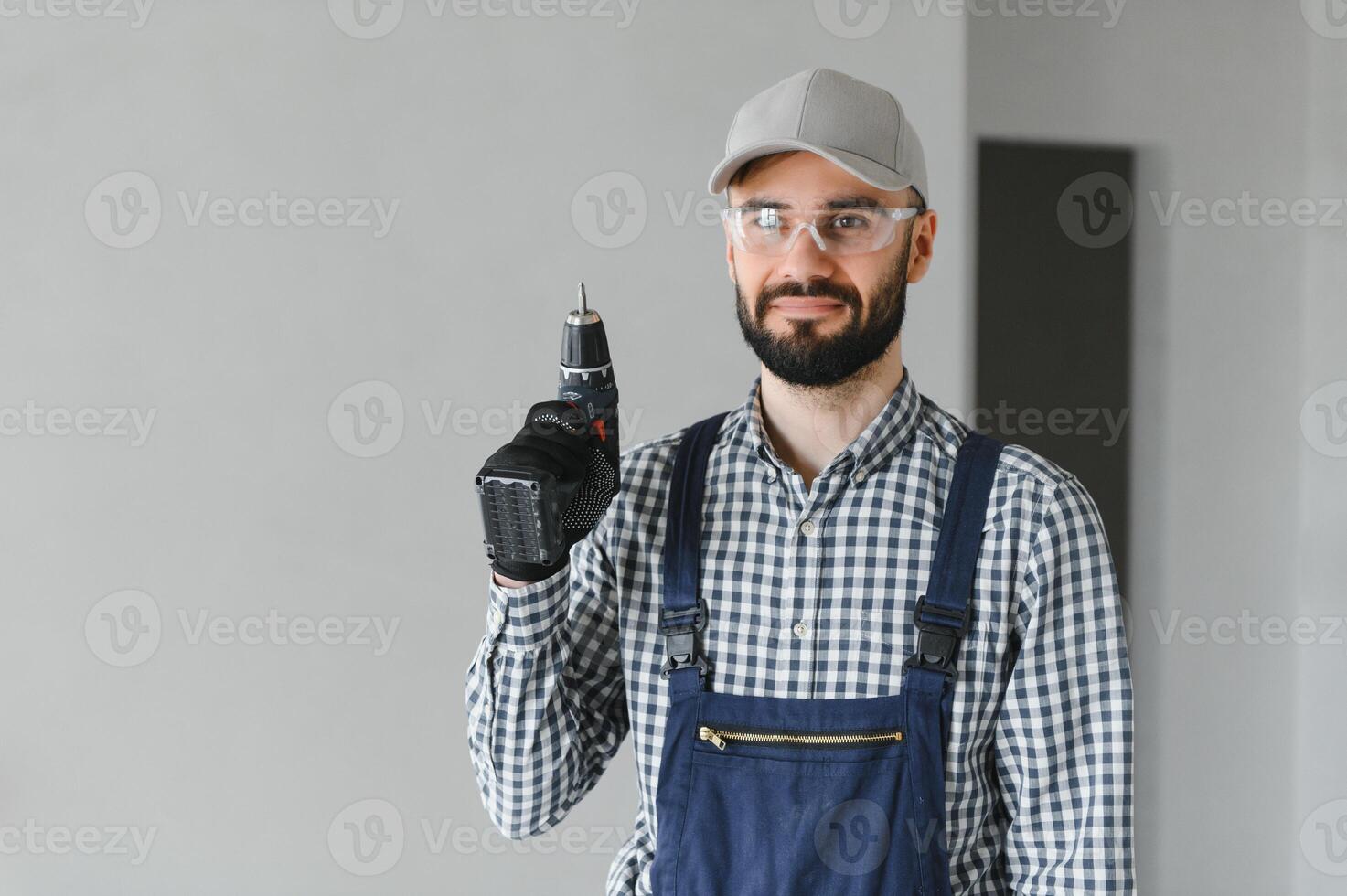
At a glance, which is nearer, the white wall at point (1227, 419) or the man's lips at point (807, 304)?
the man's lips at point (807, 304)

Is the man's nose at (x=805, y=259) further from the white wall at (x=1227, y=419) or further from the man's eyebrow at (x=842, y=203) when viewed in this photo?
the white wall at (x=1227, y=419)

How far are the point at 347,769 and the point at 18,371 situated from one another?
3.11ft

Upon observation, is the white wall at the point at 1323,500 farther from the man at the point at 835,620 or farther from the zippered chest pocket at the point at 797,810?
the zippered chest pocket at the point at 797,810

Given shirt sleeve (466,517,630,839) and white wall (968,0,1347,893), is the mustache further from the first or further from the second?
white wall (968,0,1347,893)

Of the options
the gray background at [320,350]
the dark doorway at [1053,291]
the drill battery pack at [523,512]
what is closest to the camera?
the drill battery pack at [523,512]

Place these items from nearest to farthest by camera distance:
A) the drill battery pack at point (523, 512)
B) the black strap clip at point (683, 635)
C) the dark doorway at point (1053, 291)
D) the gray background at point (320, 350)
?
1. the drill battery pack at point (523, 512)
2. the black strap clip at point (683, 635)
3. the gray background at point (320, 350)
4. the dark doorway at point (1053, 291)

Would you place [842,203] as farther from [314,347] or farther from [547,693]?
[314,347]

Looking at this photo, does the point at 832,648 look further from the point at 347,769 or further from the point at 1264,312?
the point at 1264,312

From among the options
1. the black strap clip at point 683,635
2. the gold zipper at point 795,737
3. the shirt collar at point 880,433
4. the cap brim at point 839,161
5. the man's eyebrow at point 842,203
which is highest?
the cap brim at point 839,161

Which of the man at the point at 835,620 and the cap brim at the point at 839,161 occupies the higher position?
the cap brim at the point at 839,161

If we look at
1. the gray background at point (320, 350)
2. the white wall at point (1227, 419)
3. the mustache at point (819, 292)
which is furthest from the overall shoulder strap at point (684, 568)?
the white wall at point (1227, 419)

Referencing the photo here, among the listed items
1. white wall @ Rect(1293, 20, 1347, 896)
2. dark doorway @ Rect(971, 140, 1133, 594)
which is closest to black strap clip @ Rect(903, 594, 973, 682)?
dark doorway @ Rect(971, 140, 1133, 594)

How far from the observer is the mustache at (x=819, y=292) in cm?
114

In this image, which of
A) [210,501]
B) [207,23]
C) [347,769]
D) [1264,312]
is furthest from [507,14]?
[1264,312]
